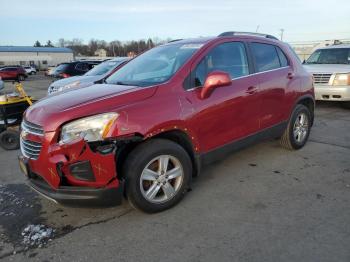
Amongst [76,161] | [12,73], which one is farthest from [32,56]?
[76,161]

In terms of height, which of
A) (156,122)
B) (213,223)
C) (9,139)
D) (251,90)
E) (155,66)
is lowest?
(213,223)

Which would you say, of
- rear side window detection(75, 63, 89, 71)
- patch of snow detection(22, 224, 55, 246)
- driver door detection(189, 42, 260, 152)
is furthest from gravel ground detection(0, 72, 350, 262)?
rear side window detection(75, 63, 89, 71)

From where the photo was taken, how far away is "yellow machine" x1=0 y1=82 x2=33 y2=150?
623 cm

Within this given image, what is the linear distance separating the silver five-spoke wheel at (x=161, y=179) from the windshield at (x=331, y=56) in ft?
27.3

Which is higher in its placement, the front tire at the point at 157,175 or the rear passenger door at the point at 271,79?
the rear passenger door at the point at 271,79

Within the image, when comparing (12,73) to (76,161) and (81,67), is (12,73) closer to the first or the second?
(81,67)

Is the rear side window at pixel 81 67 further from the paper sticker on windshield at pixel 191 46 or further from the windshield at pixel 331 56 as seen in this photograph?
the paper sticker on windshield at pixel 191 46

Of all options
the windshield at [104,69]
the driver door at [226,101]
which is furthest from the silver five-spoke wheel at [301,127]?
the windshield at [104,69]

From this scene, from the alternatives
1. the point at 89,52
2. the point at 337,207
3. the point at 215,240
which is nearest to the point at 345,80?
the point at 337,207

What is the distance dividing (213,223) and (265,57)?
8.63ft

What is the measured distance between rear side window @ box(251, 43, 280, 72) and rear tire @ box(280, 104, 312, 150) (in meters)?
0.89

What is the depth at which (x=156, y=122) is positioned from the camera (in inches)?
130

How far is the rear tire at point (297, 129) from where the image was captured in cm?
529

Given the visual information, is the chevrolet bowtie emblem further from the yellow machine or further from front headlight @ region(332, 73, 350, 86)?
front headlight @ region(332, 73, 350, 86)
